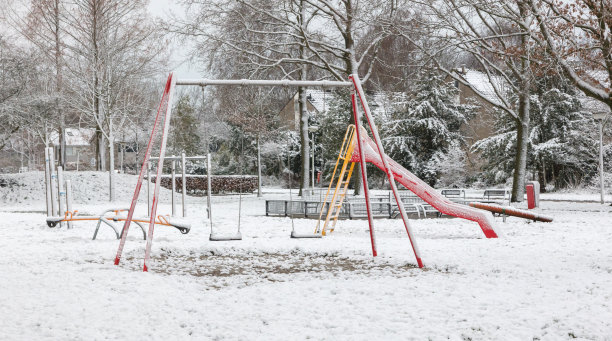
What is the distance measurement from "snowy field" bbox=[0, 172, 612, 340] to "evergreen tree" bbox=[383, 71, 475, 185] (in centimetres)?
2214

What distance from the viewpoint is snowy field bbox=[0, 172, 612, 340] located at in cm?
421

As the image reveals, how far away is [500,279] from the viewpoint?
6.10 meters

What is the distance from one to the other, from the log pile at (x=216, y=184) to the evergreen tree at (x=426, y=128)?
27.9ft

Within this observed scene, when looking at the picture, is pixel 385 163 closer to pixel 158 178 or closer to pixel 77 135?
pixel 158 178

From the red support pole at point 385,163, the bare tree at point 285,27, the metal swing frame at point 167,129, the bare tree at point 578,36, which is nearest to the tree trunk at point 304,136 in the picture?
the bare tree at point 285,27

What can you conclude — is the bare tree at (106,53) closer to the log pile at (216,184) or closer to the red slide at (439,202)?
the log pile at (216,184)

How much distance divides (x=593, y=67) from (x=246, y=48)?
11.4 m

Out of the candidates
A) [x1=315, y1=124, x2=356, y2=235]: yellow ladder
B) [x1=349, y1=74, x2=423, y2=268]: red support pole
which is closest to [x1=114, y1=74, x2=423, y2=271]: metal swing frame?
[x1=349, y1=74, x2=423, y2=268]: red support pole

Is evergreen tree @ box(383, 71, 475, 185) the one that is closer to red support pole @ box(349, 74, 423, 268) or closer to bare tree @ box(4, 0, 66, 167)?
bare tree @ box(4, 0, 66, 167)

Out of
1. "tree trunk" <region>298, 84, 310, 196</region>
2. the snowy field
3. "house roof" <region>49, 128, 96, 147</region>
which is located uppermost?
"house roof" <region>49, 128, 96, 147</region>

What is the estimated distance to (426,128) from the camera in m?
32.5

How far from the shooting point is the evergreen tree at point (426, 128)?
3238 cm

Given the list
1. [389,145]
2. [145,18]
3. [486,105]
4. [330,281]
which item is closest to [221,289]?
[330,281]

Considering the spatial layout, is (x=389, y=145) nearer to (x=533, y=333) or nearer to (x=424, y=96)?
(x=424, y=96)
